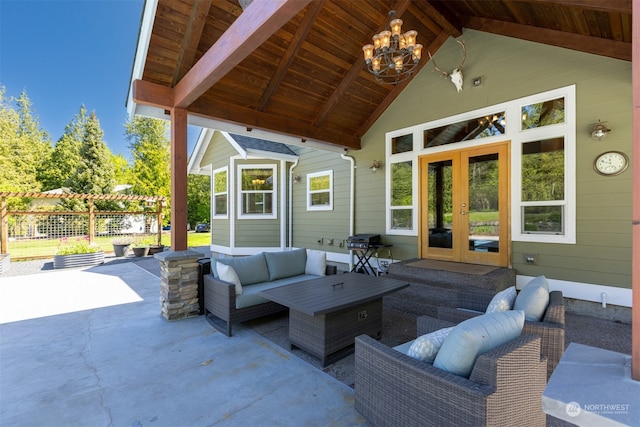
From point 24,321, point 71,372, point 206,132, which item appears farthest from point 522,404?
point 206,132

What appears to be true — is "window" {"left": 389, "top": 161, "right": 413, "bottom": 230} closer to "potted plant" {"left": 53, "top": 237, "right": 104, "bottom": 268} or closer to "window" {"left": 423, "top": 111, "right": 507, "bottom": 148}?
"window" {"left": 423, "top": 111, "right": 507, "bottom": 148}

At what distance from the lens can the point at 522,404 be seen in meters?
1.56

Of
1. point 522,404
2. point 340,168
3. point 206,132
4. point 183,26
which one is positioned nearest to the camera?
point 522,404

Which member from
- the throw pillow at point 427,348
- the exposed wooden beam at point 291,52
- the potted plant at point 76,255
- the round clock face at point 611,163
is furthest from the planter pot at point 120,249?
the round clock face at point 611,163

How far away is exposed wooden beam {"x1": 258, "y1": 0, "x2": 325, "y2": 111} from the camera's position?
4.22 m

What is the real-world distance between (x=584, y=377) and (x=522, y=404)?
0.48 meters

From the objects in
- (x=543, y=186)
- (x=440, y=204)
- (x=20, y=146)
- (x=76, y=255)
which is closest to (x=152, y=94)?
(x=440, y=204)

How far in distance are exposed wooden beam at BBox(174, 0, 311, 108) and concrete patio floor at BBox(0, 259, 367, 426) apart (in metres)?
3.14

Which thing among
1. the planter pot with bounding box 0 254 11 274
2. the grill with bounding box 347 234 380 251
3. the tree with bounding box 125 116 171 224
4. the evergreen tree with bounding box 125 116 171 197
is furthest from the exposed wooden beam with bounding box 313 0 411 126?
the evergreen tree with bounding box 125 116 171 197

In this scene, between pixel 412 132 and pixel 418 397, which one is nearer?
pixel 418 397

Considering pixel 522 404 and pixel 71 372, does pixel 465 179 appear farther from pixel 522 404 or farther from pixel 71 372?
pixel 71 372

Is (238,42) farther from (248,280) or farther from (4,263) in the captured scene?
(4,263)

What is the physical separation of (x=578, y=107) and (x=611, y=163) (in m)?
0.91

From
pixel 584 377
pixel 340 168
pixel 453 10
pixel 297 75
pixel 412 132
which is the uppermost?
pixel 453 10
